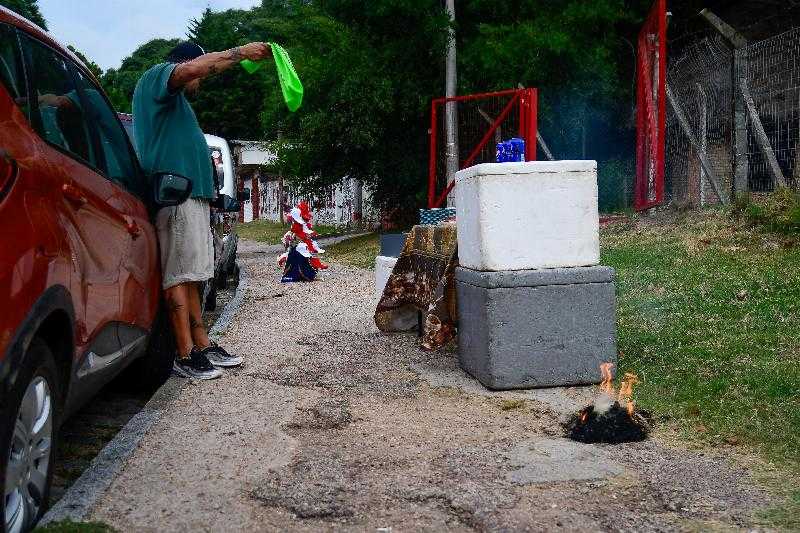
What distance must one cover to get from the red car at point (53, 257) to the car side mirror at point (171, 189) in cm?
27

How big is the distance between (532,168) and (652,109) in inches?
311

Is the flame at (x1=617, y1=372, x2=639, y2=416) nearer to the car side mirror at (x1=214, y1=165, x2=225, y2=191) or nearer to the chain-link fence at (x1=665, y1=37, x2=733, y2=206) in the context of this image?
the car side mirror at (x1=214, y1=165, x2=225, y2=191)

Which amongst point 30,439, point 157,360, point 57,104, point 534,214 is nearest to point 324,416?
point 157,360

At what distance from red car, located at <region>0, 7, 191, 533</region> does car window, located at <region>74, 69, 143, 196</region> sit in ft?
0.05

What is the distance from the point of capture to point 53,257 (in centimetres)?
319

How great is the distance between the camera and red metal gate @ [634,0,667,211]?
39.3ft

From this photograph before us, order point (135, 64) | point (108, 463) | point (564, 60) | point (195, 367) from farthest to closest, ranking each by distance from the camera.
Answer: point (135, 64)
point (564, 60)
point (195, 367)
point (108, 463)

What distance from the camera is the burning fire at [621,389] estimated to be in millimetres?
4574

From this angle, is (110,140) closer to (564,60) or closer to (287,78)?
(287,78)

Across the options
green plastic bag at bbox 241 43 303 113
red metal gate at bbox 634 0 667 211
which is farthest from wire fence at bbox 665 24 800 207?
green plastic bag at bbox 241 43 303 113

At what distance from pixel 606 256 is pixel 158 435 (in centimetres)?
696

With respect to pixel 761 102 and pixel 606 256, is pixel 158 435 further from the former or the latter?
pixel 761 102

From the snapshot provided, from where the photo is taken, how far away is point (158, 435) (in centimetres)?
445

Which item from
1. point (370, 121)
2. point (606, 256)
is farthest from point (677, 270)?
point (370, 121)
